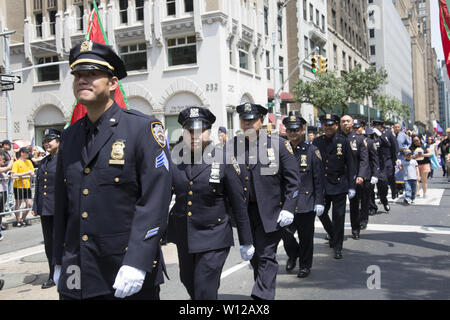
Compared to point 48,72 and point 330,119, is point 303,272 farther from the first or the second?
point 48,72

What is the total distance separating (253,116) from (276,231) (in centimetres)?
135

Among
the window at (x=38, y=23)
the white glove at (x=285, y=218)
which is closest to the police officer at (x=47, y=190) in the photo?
the white glove at (x=285, y=218)

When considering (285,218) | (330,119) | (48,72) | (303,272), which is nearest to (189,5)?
(48,72)

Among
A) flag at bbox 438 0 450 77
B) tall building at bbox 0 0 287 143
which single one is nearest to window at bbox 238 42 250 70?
tall building at bbox 0 0 287 143

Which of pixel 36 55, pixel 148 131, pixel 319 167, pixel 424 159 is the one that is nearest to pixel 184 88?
pixel 36 55

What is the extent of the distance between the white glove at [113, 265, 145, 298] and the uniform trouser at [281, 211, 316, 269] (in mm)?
3748

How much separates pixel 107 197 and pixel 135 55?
28310 millimetres

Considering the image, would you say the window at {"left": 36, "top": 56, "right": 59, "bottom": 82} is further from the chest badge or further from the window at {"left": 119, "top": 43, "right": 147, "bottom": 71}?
the chest badge

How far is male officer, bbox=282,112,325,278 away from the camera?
20.5 feet

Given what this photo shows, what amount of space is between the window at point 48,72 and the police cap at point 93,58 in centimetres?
3134

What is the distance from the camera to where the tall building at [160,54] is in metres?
27.3

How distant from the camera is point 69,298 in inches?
109

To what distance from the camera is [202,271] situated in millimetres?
4004

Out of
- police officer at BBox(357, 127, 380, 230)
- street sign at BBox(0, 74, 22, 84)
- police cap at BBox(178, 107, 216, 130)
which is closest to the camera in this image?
police cap at BBox(178, 107, 216, 130)
